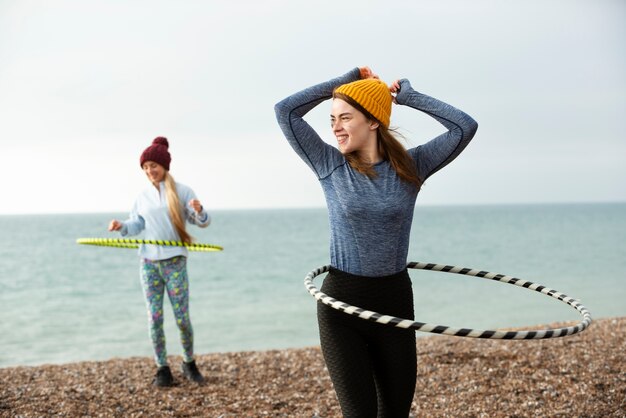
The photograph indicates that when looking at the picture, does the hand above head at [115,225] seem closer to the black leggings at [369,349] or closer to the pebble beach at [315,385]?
the pebble beach at [315,385]

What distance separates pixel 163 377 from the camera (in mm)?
6242

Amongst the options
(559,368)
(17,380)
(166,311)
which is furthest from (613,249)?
(17,380)

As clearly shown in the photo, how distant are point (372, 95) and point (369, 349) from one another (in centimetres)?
122

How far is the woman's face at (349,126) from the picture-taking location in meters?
2.95

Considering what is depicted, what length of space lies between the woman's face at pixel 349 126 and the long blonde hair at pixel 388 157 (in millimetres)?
24

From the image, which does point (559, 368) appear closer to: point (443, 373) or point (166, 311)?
point (443, 373)

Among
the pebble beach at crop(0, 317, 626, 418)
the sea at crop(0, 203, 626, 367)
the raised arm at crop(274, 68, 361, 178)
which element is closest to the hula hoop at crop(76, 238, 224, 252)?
the pebble beach at crop(0, 317, 626, 418)

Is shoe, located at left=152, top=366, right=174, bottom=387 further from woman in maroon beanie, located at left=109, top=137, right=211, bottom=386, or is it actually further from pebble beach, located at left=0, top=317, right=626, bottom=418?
woman in maroon beanie, located at left=109, top=137, right=211, bottom=386

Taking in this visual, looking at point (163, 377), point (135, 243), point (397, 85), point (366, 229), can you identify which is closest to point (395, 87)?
point (397, 85)

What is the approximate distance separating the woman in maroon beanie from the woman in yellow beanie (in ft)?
9.90

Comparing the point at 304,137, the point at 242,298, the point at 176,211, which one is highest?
the point at 304,137

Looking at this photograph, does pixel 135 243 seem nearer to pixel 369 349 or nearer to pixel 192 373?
pixel 192 373

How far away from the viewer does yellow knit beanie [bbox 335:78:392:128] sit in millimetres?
2938

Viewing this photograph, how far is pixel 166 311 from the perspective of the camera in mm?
17266
